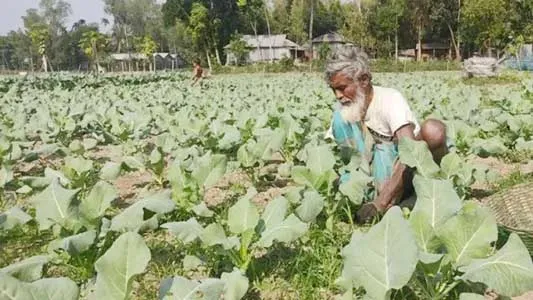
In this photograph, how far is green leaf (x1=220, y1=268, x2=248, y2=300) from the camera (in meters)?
1.79

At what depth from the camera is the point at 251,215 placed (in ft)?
7.48

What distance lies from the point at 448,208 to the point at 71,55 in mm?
85728

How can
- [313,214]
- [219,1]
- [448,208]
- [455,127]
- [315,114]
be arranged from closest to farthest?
[448,208] < [313,214] < [455,127] < [315,114] < [219,1]

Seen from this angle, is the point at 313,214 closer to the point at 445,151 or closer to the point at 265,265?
the point at 265,265

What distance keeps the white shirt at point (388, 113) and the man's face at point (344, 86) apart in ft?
0.49

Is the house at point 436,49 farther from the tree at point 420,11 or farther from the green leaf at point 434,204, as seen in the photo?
the green leaf at point 434,204

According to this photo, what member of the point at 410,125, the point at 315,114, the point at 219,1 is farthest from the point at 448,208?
the point at 219,1

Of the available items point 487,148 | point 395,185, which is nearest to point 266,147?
point 395,185

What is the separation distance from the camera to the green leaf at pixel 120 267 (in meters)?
1.54

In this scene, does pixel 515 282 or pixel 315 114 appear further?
pixel 315 114

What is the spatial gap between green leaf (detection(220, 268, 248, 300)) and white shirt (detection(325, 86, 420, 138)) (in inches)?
58.8

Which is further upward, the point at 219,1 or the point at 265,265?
the point at 219,1

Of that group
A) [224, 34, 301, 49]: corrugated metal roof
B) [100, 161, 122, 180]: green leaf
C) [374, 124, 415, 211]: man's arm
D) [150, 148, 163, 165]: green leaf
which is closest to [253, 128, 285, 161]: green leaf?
[150, 148, 163, 165]: green leaf

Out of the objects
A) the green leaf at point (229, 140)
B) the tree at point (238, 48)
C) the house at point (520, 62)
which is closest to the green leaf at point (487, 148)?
the green leaf at point (229, 140)
